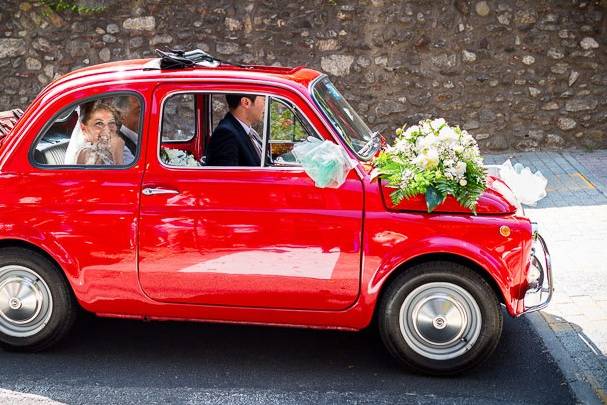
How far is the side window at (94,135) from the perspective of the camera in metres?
5.55

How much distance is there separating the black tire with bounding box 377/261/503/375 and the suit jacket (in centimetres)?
120

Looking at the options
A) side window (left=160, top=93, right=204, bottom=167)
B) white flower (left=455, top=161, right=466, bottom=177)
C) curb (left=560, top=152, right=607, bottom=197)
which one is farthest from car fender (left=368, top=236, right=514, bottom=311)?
curb (left=560, top=152, right=607, bottom=197)

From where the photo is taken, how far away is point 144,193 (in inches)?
211

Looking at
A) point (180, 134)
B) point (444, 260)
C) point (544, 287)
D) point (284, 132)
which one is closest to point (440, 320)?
point (444, 260)

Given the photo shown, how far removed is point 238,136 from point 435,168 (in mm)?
1277

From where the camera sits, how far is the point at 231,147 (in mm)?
5590

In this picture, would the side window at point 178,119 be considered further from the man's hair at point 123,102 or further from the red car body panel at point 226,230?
the man's hair at point 123,102

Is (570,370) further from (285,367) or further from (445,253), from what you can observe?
(285,367)

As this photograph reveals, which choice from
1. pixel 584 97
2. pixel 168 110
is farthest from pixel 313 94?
pixel 584 97

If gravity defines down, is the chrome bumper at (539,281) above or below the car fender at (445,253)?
below

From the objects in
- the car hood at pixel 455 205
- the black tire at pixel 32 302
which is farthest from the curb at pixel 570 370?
the black tire at pixel 32 302

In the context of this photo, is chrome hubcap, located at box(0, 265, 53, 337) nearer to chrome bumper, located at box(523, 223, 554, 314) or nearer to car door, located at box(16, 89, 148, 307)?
car door, located at box(16, 89, 148, 307)

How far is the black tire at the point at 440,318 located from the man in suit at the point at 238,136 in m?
1.21

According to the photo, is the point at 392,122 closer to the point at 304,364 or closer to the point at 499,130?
the point at 499,130
